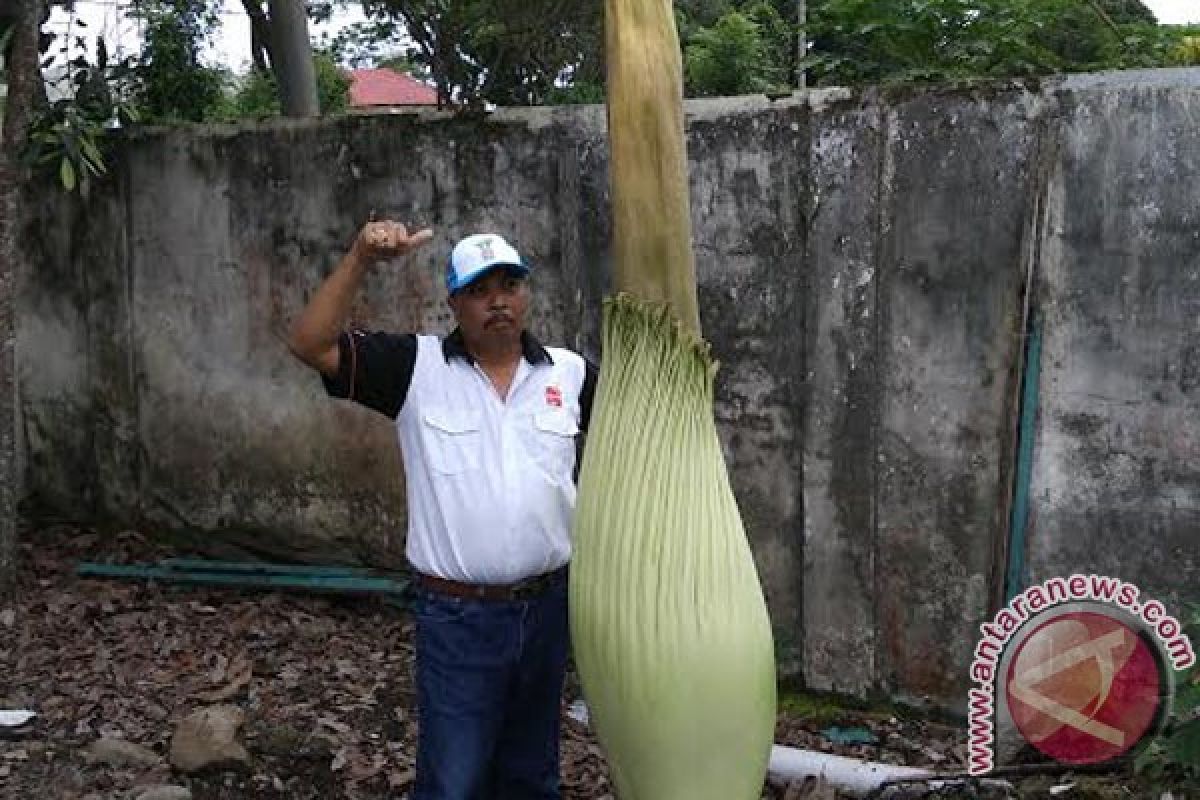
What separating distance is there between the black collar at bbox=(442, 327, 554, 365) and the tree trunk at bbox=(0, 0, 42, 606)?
2.49m

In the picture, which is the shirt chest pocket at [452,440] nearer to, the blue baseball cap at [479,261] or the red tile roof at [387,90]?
the blue baseball cap at [479,261]

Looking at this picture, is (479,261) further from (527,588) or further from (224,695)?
(224,695)

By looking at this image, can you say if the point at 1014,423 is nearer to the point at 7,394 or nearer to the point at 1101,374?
the point at 1101,374

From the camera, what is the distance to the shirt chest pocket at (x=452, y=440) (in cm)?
224

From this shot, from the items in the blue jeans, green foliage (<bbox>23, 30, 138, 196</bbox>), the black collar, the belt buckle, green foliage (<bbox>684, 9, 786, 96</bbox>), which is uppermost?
green foliage (<bbox>684, 9, 786, 96</bbox>)

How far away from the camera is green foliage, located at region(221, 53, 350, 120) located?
10.7m

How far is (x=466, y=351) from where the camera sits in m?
2.31

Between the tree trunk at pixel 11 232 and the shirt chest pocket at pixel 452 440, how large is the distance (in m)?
2.53

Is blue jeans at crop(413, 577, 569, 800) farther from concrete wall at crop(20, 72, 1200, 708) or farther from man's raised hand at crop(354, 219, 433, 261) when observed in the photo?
concrete wall at crop(20, 72, 1200, 708)

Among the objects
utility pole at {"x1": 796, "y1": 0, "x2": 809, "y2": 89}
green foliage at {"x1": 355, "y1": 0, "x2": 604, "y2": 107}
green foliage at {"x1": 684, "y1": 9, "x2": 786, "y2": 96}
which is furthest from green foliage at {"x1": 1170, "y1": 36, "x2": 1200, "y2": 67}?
green foliage at {"x1": 355, "y1": 0, "x2": 604, "y2": 107}

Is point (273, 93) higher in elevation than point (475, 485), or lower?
higher

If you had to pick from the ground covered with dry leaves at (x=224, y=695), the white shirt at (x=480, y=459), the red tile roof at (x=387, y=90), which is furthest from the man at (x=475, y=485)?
the red tile roof at (x=387, y=90)

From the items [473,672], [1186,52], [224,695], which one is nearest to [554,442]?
[473,672]

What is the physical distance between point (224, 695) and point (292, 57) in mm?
2804
